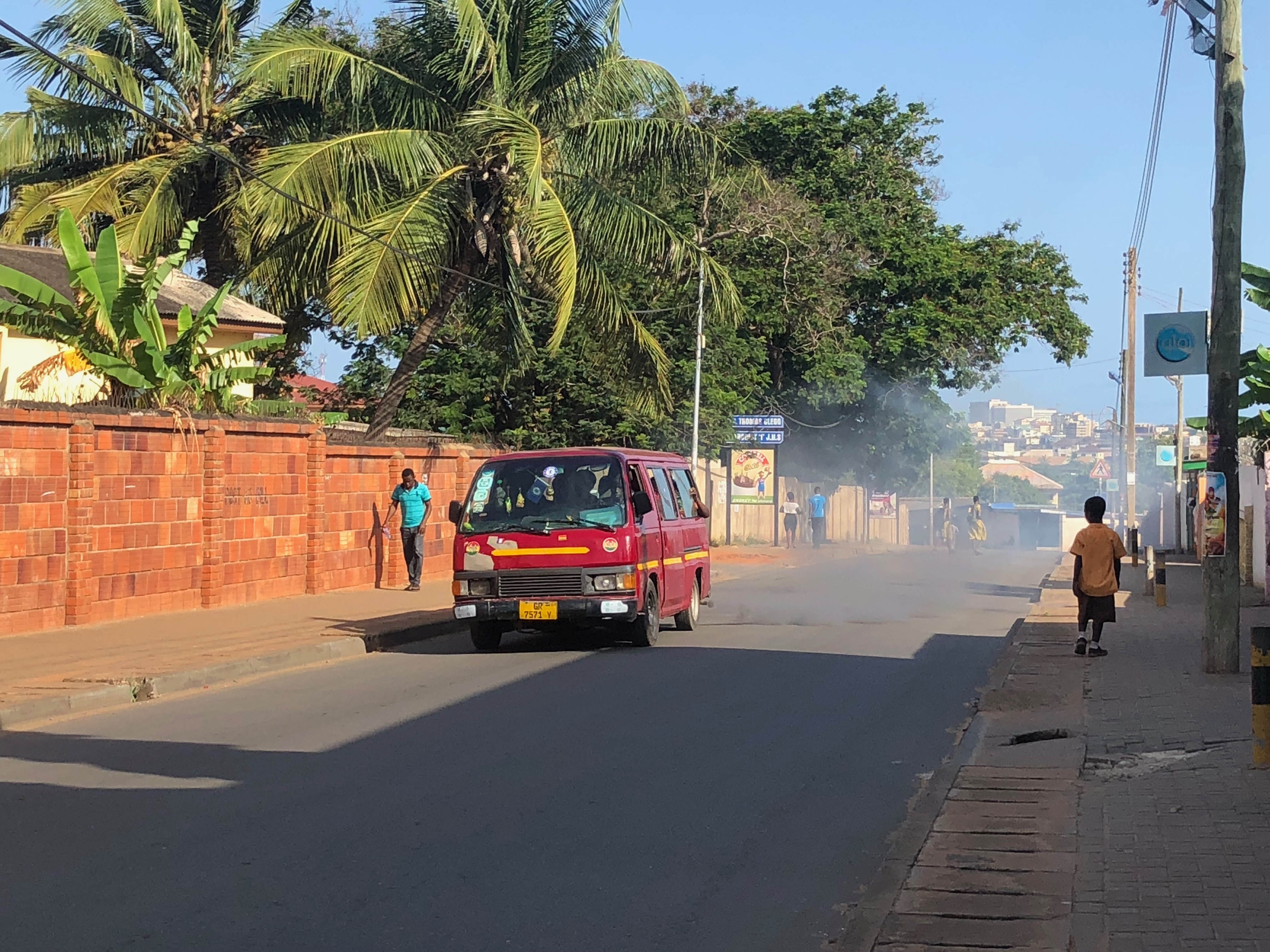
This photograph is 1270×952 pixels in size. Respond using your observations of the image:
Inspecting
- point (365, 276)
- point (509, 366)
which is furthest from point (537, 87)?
point (509, 366)

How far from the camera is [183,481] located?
57.0ft

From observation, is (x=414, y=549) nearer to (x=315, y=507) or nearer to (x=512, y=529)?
(x=315, y=507)

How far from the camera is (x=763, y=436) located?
35562 millimetres

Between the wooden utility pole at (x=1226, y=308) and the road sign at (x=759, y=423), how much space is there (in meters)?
22.6

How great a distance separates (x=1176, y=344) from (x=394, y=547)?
12.9 m

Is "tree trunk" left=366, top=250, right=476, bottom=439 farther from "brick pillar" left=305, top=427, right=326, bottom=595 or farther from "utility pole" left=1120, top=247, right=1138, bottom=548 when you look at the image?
"utility pole" left=1120, top=247, right=1138, bottom=548

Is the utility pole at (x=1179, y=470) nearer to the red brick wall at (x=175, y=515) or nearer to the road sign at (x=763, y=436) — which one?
the road sign at (x=763, y=436)

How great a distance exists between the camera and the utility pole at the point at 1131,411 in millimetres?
35750

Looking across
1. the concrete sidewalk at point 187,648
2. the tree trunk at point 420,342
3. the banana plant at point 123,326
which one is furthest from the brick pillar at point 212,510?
the tree trunk at point 420,342

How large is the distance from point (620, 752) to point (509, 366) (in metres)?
19.9

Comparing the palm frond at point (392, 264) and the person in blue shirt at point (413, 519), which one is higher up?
the palm frond at point (392, 264)

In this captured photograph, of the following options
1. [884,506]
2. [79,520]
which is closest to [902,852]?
[79,520]

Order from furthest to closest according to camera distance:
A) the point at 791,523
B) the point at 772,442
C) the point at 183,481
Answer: the point at 791,523 < the point at 772,442 < the point at 183,481

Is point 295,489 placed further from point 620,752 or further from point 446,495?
point 620,752
